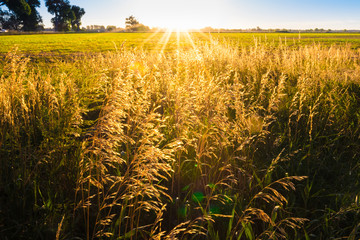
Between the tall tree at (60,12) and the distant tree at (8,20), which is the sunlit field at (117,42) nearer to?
the distant tree at (8,20)

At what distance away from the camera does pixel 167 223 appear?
2104mm

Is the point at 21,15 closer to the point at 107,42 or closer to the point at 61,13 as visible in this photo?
the point at 61,13

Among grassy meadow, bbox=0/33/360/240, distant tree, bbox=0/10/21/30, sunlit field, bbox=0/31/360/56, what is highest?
distant tree, bbox=0/10/21/30

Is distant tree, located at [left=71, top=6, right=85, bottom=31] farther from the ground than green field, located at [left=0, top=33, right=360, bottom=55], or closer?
farther from the ground

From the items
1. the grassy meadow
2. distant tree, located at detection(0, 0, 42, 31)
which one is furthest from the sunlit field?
distant tree, located at detection(0, 0, 42, 31)

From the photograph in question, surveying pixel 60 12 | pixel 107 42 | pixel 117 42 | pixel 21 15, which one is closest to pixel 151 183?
pixel 117 42

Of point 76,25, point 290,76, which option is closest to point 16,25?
point 76,25

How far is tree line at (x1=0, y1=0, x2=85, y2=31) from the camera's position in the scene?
71.6 meters

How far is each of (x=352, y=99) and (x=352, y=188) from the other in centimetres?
238

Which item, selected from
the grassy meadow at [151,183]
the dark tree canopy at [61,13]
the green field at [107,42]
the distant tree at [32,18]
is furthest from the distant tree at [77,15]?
the grassy meadow at [151,183]

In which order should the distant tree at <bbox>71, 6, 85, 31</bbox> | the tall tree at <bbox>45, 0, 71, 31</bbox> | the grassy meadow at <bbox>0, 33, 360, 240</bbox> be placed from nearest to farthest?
the grassy meadow at <bbox>0, 33, 360, 240</bbox>, the tall tree at <bbox>45, 0, 71, 31</bbox>, the distant tree at <bbox>71, 6, 85, 31</bbox>

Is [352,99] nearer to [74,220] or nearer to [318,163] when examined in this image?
[318,163]

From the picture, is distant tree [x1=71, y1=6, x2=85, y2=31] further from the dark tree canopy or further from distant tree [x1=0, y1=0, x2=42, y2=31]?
distant tree [x1=0, y1=0, x2=42, y2=31]

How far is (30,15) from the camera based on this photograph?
7638 cm
